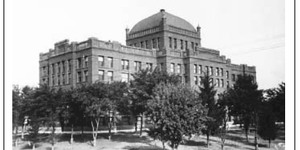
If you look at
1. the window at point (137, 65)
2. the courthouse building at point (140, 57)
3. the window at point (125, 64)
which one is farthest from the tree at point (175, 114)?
the window at point (137, 65)

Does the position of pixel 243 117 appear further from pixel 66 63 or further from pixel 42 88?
pixel 66 63

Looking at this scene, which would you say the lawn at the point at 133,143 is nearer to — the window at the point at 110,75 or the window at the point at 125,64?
the window at the point at 110,75

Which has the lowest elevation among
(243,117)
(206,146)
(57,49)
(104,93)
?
(206,146)

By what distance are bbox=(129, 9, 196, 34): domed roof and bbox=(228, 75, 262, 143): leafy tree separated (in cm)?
1728

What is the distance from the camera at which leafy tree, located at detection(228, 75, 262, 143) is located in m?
30.2

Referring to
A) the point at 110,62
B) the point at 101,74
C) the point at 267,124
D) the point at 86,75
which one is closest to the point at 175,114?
the point at 267,124

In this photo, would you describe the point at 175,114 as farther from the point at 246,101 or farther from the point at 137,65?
the point at 137,65

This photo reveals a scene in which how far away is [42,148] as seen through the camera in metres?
25.4

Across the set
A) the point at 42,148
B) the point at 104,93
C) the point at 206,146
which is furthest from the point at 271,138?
the point at 42,148

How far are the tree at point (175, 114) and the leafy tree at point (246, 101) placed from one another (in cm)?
944

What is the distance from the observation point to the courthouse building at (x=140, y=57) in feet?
125

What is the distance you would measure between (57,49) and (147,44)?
13.5 metres

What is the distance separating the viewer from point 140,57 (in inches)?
1673

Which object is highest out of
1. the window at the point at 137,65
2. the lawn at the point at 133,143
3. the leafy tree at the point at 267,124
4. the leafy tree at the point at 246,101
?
the window at the point at 137,65
